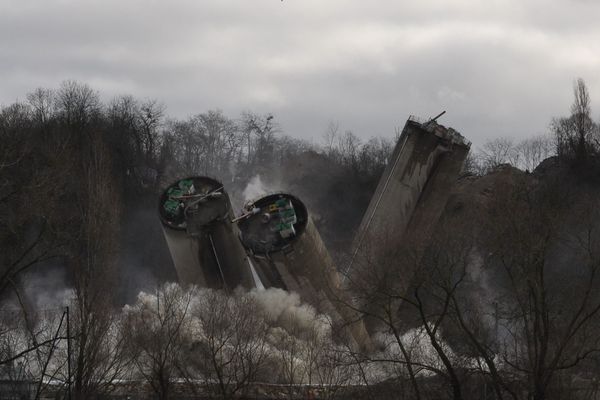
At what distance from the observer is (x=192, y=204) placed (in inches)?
1793

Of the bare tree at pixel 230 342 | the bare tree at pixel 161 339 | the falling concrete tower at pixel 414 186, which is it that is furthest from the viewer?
the falling concrete tower at pixel 414 186

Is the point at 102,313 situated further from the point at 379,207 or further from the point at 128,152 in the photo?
the point at 128,152

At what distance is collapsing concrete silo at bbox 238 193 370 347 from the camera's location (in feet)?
143

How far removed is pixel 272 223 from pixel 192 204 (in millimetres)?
3742

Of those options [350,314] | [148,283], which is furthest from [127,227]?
[350,314]

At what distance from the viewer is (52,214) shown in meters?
36.7

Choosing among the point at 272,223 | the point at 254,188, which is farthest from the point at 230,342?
the point at 254,188

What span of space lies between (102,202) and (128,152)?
96.5 feet

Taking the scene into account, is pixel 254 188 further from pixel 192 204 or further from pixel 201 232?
pixel 192 204

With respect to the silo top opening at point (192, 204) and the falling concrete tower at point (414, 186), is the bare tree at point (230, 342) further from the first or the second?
the falling concrete tower at point (414, 186)

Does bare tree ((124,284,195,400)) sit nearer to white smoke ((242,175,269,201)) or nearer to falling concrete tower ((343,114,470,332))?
falling concrete tower ((343,114,470,332))

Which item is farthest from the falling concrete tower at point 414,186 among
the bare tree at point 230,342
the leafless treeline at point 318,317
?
the bare tree at point 230,342

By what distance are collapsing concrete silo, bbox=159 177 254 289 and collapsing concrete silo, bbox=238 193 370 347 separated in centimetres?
195

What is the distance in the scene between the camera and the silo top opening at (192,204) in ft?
150
